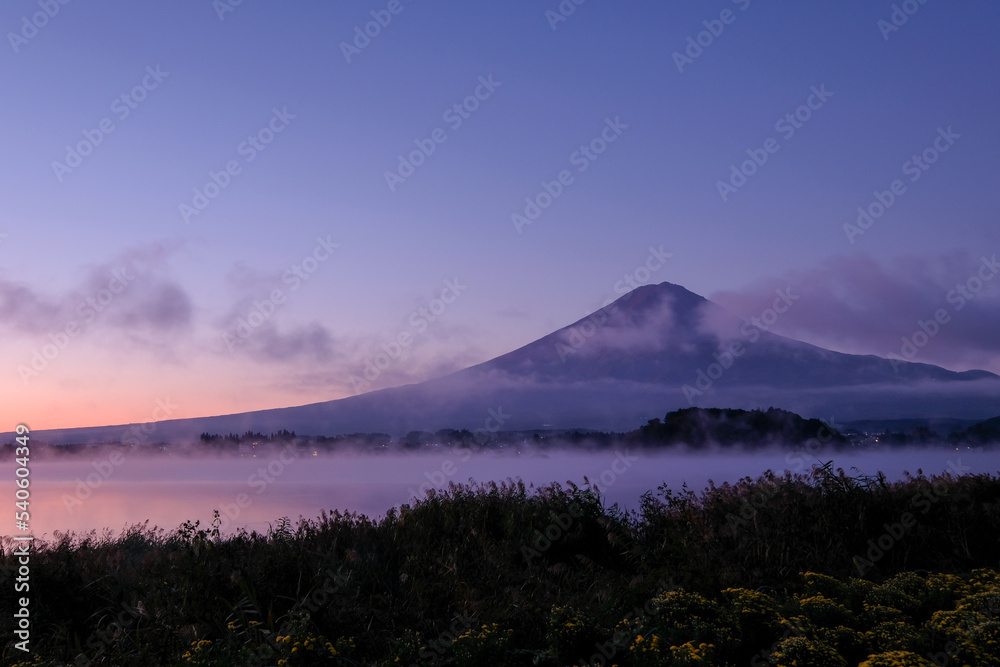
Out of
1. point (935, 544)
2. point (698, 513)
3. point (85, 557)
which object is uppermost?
point (85, 557)

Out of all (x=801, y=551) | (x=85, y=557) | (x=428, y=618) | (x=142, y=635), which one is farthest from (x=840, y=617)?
(x=85, y=557)

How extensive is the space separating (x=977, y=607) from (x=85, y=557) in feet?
32.3

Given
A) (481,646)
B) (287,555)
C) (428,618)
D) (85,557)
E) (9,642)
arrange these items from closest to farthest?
(481,646)
(9,642)
(428,618)
(287,555)
(85,557)

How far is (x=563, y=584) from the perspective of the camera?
28.8ft

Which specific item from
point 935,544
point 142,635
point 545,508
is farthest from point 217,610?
point 935,544

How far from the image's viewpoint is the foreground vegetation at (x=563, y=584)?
6.28 m

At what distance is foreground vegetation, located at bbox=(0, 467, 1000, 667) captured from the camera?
6.28 metres

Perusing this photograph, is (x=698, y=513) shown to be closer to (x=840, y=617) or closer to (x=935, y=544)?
(x=935, y=544)

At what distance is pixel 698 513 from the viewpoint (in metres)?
10.7

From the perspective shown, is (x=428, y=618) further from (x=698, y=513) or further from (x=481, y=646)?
(x=698, y=513)

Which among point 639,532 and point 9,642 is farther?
point 639,532

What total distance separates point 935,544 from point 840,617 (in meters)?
4.10

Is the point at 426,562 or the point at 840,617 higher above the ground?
the point at 426,562

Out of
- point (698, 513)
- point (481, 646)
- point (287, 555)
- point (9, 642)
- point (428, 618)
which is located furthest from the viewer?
point (698, 513)
